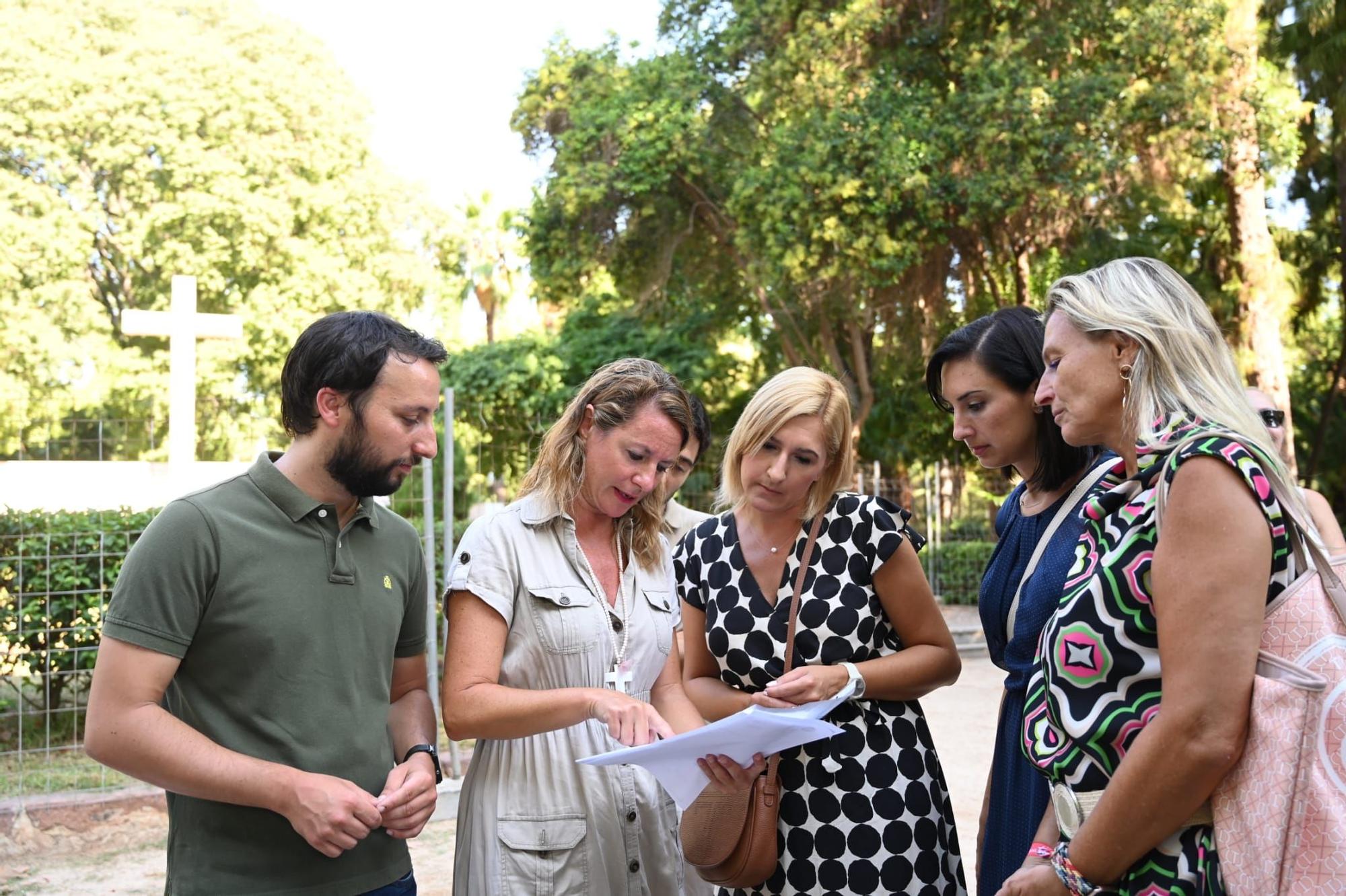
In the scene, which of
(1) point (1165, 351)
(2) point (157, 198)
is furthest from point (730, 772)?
(2) point (157, 198)

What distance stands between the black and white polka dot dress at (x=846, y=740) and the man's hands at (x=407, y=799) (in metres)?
0.71

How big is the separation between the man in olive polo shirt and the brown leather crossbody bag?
0.56 meters

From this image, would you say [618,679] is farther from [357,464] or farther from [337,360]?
[337,360]

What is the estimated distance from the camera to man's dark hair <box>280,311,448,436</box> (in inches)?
95.4

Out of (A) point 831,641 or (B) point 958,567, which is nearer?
(A) point 831,641

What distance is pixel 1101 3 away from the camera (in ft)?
47.3

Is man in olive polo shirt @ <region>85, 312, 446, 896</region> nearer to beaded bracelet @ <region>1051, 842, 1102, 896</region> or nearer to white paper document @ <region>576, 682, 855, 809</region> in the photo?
white paper document @ <region>576, 682, 855, 809</region>

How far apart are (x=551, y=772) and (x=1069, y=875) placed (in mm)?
1178

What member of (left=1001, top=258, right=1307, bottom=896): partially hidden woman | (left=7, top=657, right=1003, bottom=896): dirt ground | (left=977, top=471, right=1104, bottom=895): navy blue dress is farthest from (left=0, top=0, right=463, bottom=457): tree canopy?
(left=1001, top=258, right=1307, bottom=896): partially hidden woman

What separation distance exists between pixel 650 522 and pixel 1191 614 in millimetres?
1534

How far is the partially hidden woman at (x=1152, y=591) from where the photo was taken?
1660mm

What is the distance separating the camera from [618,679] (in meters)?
2.72

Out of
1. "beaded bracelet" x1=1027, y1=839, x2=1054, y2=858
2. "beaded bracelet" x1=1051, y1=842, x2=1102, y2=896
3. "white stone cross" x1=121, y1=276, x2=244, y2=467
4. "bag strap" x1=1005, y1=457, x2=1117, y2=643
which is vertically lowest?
Answer: "beaded bracelet" x1=1027, y1=839, x2=1054, y2=858

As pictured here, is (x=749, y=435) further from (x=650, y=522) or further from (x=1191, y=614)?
(x=1191, y=614)
